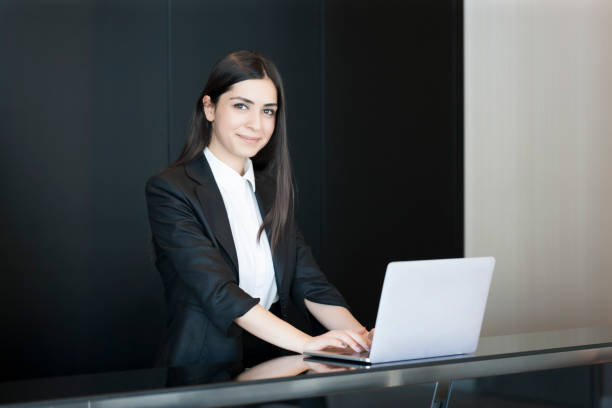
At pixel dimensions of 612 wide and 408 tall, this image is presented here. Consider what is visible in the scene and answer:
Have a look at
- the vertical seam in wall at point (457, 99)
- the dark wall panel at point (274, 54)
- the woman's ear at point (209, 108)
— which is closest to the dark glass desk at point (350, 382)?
the woman's ear at point (209, 108)

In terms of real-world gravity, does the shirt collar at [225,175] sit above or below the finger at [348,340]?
above

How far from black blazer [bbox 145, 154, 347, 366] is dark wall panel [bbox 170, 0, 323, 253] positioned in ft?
5.19

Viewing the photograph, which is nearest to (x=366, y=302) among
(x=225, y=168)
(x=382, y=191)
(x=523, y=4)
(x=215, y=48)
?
(x=382, y=191)

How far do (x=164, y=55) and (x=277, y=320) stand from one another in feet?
7.21

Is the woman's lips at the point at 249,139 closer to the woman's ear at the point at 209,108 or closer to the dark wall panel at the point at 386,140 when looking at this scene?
the woman's ear at the point at 209,108

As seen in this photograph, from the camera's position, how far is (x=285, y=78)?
4.19 meters

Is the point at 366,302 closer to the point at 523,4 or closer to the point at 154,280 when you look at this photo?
the point at 154,280

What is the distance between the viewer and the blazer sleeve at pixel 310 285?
7.92 feet

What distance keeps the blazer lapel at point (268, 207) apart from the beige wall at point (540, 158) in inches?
91.3

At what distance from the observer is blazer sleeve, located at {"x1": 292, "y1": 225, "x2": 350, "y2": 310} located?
2414 millimetres

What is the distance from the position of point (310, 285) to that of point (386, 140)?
2.27 metres

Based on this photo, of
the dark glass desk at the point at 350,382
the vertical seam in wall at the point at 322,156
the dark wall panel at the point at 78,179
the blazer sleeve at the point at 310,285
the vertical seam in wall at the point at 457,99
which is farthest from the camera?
the vertical seam in wall at the point at 457,99

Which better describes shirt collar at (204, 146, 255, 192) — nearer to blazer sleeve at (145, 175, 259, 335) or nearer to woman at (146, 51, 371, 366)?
woman at (146, 51, 371, 366)

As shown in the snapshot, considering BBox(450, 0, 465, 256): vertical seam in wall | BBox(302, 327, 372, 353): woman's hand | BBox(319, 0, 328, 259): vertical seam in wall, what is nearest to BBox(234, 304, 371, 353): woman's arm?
BBox(302, 327, 372, 353): woman's hand
